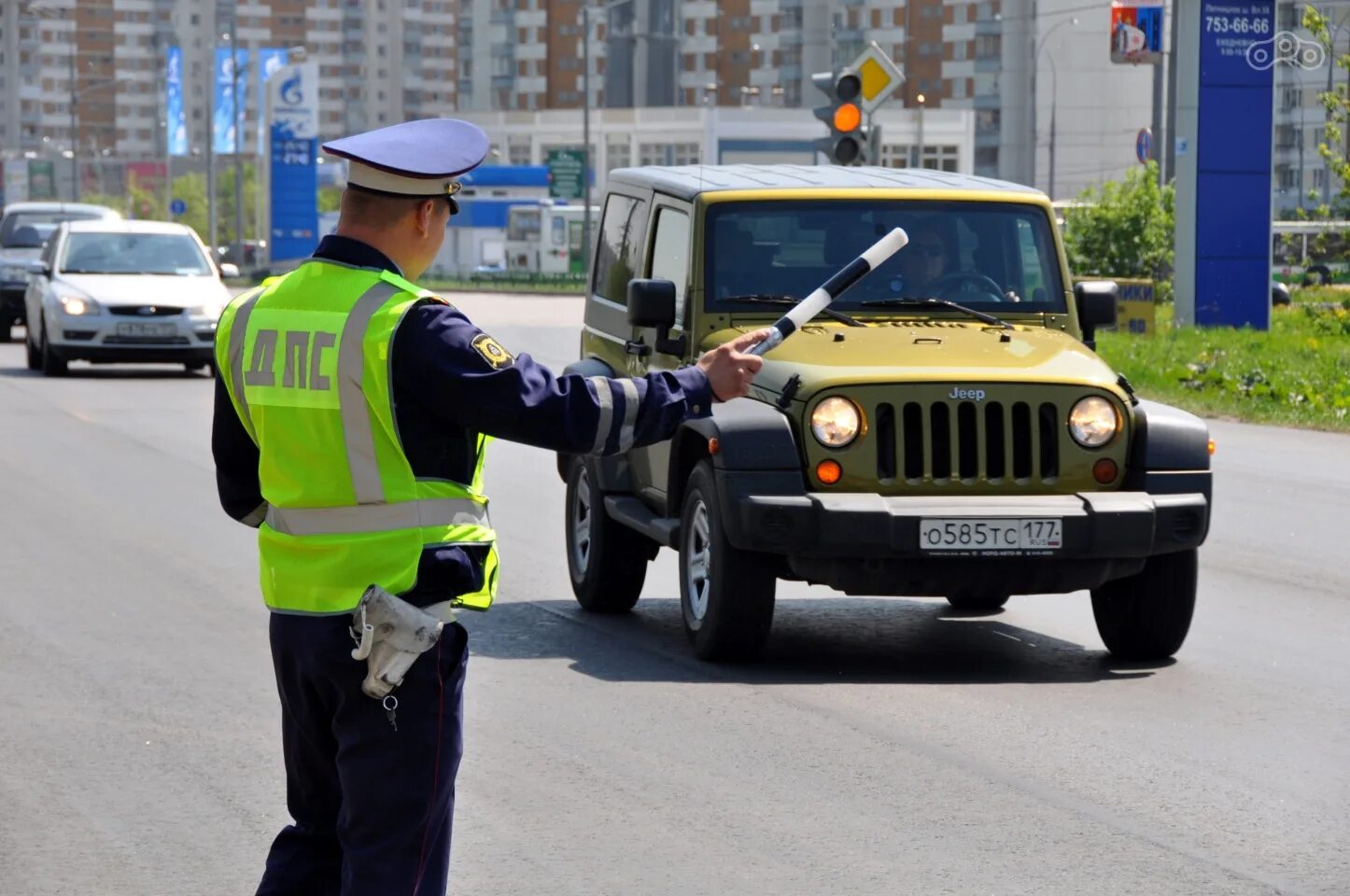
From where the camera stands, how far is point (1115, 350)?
90.4ft

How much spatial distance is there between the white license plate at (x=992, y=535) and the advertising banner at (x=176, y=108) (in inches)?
4237

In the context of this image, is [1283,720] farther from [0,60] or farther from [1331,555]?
[0,60]

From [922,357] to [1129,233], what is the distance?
36.3 metres

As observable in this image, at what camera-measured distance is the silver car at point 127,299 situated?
25.0 meters

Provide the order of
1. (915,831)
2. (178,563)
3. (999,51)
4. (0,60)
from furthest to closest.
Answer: (0,60), (999,51), (178,563), (915,831)

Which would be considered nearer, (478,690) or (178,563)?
(478,690)

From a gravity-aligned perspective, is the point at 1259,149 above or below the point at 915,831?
above

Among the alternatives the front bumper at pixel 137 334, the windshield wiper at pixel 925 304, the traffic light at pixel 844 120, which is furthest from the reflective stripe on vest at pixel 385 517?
the front bumper at pixel 137 334

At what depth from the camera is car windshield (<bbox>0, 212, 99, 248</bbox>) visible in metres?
36.0

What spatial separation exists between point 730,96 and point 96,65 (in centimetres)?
7065

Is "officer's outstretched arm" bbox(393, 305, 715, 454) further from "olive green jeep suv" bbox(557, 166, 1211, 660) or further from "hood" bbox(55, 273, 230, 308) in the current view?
"hood" bbox(55, 273, 230, 308)

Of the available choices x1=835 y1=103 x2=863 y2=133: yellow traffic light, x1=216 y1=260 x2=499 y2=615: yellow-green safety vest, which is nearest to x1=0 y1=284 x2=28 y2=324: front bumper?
x1=835 y1=103 x2=863 y2=133: yellow traffic light

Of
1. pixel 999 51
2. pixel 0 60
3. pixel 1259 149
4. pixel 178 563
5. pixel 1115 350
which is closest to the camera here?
pixel 178 563

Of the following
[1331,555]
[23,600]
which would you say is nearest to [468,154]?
[23,600]
